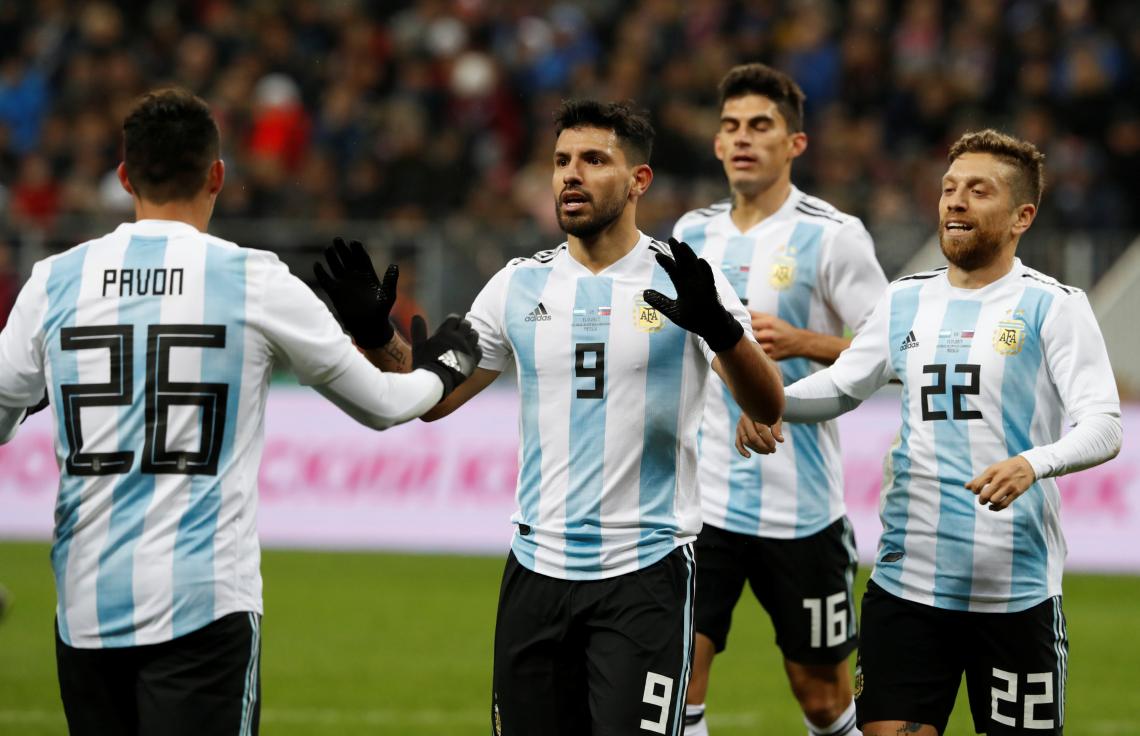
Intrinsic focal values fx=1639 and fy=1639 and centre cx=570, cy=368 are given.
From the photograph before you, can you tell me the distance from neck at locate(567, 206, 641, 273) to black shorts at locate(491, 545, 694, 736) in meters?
0.99

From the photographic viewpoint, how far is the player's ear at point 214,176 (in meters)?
4.55

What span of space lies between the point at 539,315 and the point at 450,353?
2.07 feet

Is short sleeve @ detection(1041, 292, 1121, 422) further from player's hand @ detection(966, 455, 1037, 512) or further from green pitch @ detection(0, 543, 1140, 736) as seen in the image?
green pitch @ detection(0, 543, 1140, 736)

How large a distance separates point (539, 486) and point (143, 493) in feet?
4.67

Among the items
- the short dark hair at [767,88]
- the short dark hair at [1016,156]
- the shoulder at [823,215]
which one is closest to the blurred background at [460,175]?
the shoulder at [823,215]

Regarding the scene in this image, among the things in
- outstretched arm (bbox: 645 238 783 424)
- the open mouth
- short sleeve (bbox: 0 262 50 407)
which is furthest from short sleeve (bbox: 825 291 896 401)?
short sleeve (bbox: 0 262 50 407)

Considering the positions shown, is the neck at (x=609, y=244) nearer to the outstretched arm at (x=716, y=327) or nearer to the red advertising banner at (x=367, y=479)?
the outstretched arm at (x=716, y=327)

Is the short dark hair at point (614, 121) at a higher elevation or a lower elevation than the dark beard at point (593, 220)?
higher

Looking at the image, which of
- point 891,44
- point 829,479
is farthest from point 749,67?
point 891,44

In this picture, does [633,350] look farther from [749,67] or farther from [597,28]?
[597,28]

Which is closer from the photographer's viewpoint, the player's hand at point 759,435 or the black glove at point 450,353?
the black glove at point 450,353

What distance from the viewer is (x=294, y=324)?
4.40 m

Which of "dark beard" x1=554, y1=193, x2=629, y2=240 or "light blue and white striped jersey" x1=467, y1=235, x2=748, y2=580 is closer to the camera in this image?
"light blue and white striped jersey" x1=467, y1=235, x2=748, y2=580

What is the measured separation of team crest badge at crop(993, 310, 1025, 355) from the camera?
545 centimetres
